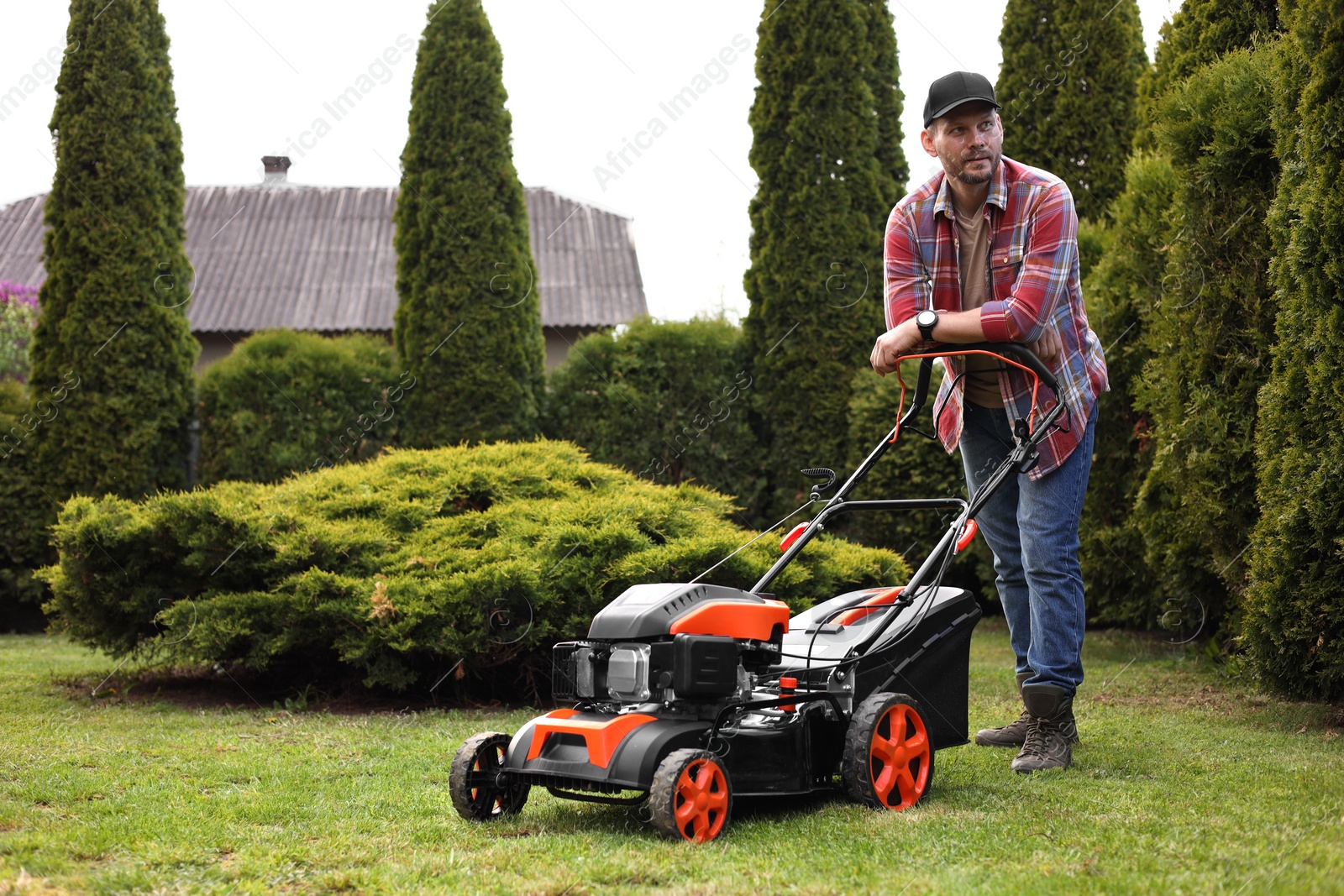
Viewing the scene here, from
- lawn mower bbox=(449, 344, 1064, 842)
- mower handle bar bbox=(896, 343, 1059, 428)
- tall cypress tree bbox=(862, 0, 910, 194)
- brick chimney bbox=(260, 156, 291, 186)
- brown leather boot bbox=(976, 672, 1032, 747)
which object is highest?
brick chimney bbox=(260, 156, 291, 186)

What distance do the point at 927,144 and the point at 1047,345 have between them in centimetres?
69

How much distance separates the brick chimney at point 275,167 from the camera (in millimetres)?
23203

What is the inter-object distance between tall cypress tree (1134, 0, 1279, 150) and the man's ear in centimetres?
266

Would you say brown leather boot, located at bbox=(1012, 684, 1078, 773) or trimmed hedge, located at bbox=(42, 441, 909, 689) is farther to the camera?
trimmed hedge, located at bbox=(42, 441, 909, 689)

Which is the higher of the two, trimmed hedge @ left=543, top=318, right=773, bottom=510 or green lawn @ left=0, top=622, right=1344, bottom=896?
trimmed hedge @ left=543, top=318, right=773, bottom=510

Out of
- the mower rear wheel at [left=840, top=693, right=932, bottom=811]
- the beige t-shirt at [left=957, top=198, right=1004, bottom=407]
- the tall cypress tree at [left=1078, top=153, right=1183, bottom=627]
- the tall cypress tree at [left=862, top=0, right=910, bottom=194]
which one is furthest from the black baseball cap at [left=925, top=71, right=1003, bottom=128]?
the tall cypress tree at [left=862, top=0, right=910, bottom=194]

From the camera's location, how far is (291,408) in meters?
9.36

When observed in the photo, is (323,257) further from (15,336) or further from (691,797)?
(691,797)

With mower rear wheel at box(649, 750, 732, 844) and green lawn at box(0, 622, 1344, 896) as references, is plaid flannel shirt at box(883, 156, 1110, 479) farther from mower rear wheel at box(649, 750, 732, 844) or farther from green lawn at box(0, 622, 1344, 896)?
mower rear wheel at box(649, 750, 732, 844)

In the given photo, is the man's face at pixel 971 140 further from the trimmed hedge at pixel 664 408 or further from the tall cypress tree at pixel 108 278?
the tall cypress tree at pixel 108 278

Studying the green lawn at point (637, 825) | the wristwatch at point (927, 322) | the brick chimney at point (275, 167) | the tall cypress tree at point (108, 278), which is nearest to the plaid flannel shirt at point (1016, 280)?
the wristwatch at point (927, 322)

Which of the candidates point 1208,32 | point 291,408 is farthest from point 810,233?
point 291,408

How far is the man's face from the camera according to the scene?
3352mm

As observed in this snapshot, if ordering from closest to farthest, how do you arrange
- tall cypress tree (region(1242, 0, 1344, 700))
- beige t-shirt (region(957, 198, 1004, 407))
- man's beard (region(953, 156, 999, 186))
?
man's beard (region(953, 156, 999, 186)) → beige t-shirt (region(957, 198, 1004, 407)) → tall cypress tree (region(1242, 0, 1344, 700))
